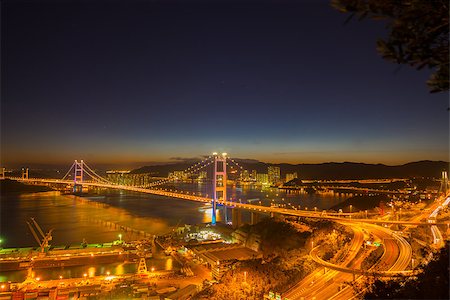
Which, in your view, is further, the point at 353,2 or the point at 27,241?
the point at 27,241

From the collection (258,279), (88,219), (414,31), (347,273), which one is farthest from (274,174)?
(414,31)

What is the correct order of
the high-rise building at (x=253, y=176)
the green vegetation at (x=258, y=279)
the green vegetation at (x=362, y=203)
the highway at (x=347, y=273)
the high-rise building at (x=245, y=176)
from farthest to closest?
the high-rise building at (x=253, y=176) < the high-rise building at (x=245, y=176) < the green vegetation at (x=362, y=203) < the green vegetation at (x=258, y=279) < the highway at (x=347, y=273)

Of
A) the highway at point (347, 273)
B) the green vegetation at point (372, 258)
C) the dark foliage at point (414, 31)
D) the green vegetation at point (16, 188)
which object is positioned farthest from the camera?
the green vegetation at point (16, 188)

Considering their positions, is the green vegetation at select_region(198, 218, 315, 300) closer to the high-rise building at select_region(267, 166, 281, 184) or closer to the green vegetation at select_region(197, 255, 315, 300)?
the green vegetation at select_region(197, 255, 315, 300)

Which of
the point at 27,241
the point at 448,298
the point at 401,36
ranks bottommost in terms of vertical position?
the point at 27,241

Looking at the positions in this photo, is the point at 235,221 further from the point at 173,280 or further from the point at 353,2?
the point at 353,2

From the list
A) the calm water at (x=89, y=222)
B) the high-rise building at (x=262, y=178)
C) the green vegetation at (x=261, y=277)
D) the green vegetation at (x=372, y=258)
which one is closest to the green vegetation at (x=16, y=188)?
the calm water at (x=89, y=222)

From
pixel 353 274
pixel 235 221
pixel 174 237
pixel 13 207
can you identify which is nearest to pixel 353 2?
pixel 353 274

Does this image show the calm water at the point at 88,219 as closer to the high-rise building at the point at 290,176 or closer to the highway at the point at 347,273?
the highway at the point at 347,273
